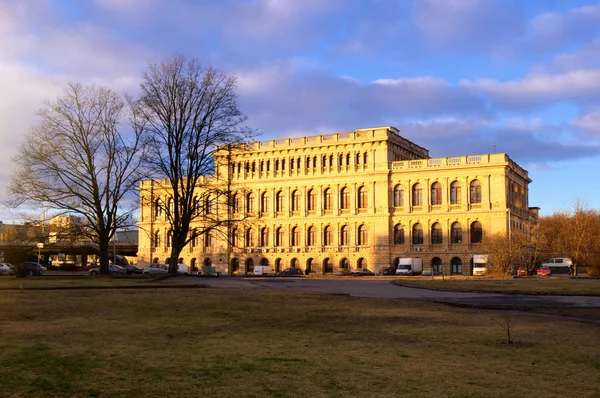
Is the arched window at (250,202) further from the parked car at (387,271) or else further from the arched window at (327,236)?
the parked car at (387,271)

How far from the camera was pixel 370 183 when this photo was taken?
103688mm

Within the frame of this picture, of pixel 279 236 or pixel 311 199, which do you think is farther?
pixel 279 236

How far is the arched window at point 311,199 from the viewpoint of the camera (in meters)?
110

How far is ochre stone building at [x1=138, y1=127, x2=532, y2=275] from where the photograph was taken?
96500 millimetres

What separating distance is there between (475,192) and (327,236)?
26.2 metres

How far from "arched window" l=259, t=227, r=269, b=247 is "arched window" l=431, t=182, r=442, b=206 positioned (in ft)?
101

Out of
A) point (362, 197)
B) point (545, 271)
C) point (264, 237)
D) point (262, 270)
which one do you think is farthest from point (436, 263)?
point (264, 237)

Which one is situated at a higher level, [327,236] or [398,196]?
[398,196]

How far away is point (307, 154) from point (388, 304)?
281 ft

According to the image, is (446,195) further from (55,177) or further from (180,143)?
(55,177)

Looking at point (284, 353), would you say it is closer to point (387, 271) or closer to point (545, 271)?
point (545, 271)

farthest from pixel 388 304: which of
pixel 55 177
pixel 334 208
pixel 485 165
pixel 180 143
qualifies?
pixel 334 208

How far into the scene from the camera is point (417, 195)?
332 ft

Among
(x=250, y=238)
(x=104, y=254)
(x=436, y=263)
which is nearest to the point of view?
(x=104, y=254)
